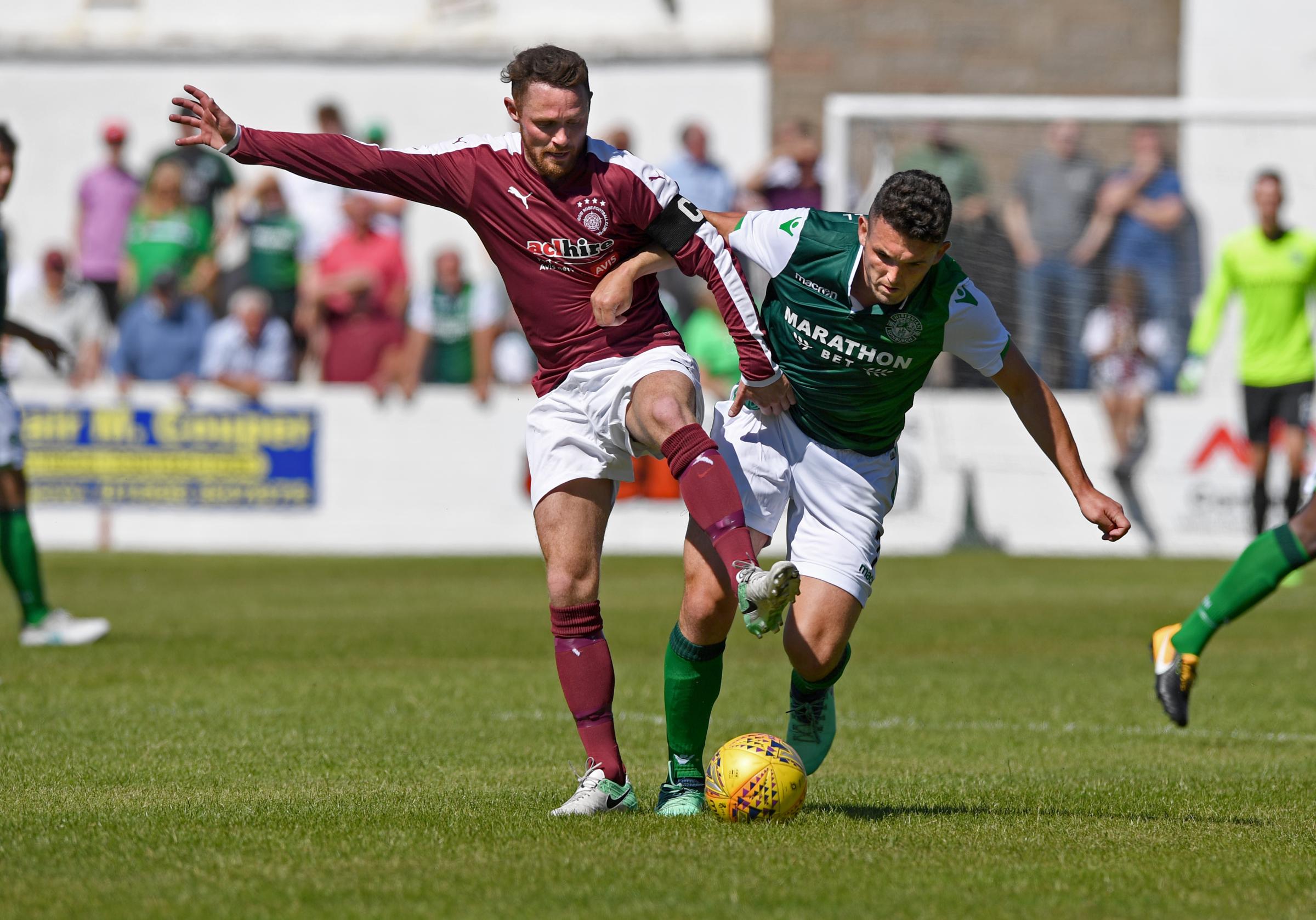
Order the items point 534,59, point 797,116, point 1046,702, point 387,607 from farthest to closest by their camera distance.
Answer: point 797,116, point 387,607, point 1046,702, point 534,59

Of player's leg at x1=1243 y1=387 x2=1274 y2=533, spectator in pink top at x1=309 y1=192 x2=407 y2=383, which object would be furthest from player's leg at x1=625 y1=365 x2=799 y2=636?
spectator in pink top at x1=309 y1=192 x2=407 y2=383

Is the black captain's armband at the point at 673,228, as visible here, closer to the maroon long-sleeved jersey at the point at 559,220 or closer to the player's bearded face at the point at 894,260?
the maroon long-sleeved jersey at the point at 559,220

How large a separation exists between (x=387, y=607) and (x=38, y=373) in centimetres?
954

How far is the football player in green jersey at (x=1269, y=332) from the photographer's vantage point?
1598 cm

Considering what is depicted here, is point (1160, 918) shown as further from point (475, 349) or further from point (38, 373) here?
point (38, 373)

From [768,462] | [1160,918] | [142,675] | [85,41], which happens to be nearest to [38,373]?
[85,41]

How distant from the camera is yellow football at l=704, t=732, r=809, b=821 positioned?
596 cm

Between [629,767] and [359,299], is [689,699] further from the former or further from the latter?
[359,299]

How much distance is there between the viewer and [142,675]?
10.1 m

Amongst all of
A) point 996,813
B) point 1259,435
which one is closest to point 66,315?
point 1259,435

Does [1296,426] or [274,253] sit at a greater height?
[274,253]

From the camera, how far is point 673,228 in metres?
6.30

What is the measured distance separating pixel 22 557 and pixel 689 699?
622 centimetres

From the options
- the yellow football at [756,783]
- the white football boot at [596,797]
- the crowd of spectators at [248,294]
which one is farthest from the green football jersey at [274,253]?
the yellow football at [756,783]
